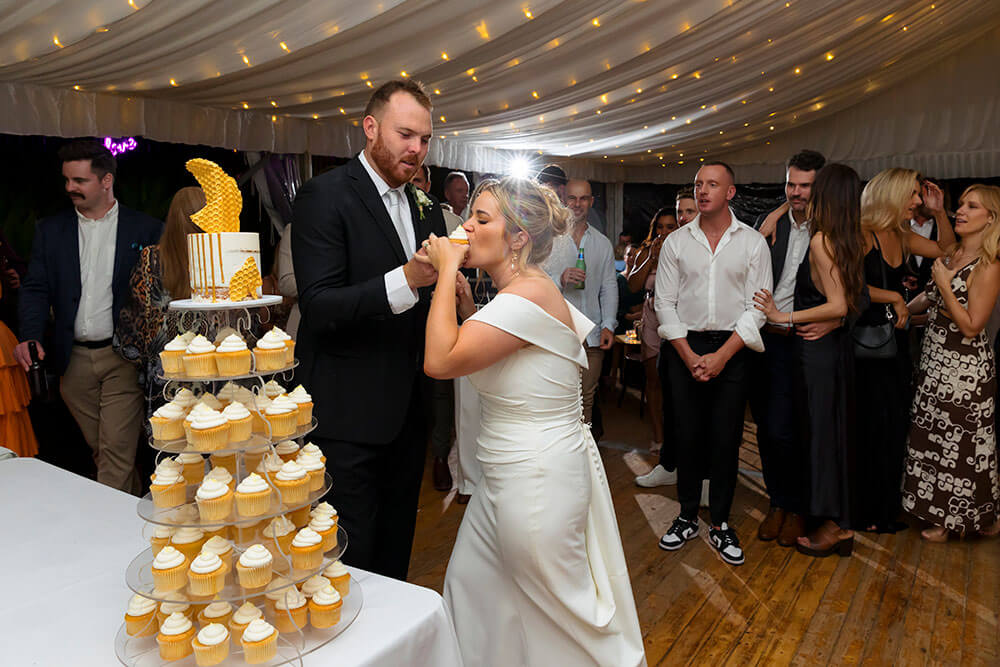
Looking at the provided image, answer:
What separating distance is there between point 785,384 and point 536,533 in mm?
2137

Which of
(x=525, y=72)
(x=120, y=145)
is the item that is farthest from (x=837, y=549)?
(x=120, y=145)

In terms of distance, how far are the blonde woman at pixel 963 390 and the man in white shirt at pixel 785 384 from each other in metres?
0.67

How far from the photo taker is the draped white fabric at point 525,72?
3209mm

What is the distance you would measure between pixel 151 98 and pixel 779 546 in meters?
4.15

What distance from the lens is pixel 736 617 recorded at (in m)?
2.84

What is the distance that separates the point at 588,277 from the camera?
13.6 ft

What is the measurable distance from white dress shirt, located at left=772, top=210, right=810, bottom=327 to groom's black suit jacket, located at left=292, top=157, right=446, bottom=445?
234cm

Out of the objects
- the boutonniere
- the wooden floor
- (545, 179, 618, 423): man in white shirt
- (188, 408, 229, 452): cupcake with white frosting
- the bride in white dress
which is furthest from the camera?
(545, 179, 618, 423): man in white shirt

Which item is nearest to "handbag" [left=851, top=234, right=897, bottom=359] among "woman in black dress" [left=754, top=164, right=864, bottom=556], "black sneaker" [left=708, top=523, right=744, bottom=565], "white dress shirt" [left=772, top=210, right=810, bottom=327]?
"woman in black dress" [left=754, top=164, right=864, bottom=556]

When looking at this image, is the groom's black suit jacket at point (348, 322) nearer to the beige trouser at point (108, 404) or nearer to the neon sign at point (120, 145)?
the beige trouser at point (108, 404)

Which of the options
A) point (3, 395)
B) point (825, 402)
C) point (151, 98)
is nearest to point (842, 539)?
point (825, 402)

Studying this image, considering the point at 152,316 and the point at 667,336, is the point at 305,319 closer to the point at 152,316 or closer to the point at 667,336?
the point at 152,316

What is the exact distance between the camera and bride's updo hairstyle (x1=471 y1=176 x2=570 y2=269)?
195 cm

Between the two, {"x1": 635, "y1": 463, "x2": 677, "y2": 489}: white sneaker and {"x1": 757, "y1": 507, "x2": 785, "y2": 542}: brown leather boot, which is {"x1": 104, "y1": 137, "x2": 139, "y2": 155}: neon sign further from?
{"x1": 757, "y1": 507, "x2": 785, "y2": 542}: brown leather boot
